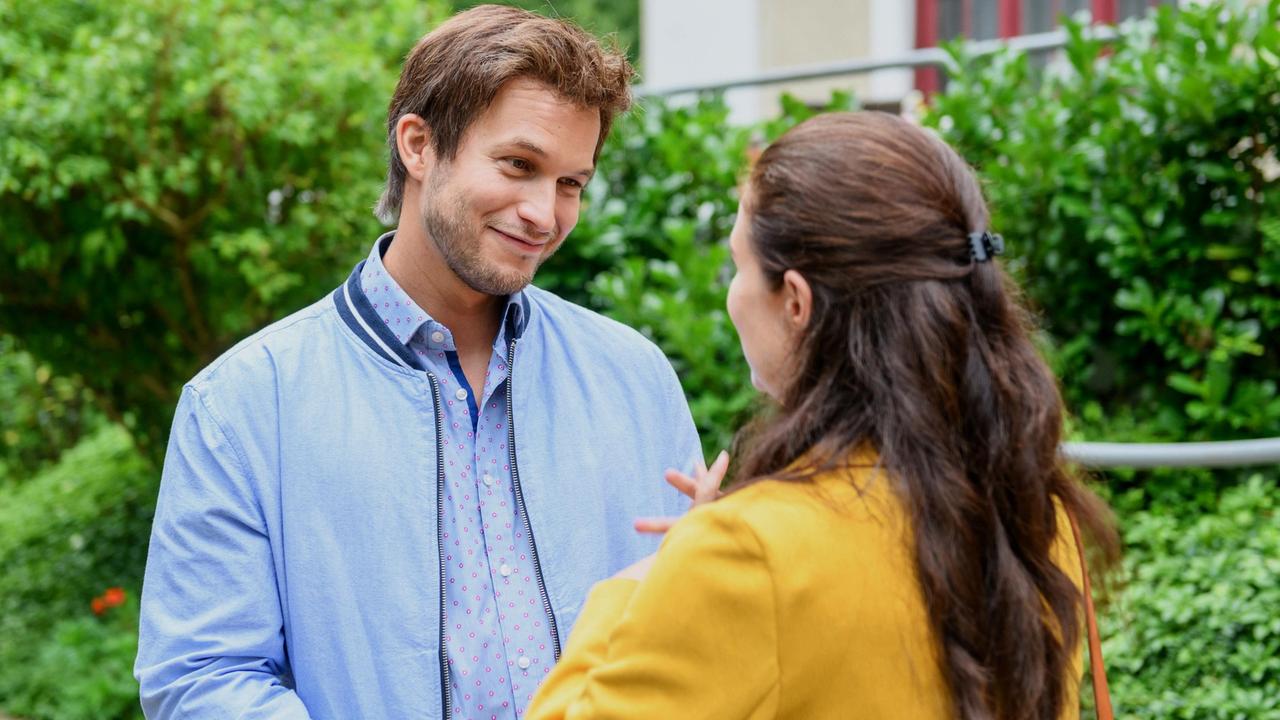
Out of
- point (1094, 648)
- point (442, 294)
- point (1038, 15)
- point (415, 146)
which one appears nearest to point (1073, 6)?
point (1038, 15)

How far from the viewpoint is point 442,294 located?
237cm

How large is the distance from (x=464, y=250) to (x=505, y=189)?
13cm

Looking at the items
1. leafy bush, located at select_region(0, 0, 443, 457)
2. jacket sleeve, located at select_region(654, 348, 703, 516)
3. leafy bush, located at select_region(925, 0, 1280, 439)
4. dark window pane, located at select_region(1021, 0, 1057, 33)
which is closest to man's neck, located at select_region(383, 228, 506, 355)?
jacket sleeve, located at select_region(654, 348, 703, 516)

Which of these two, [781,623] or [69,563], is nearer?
[781,623]

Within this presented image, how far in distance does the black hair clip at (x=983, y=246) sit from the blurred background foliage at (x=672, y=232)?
259cm

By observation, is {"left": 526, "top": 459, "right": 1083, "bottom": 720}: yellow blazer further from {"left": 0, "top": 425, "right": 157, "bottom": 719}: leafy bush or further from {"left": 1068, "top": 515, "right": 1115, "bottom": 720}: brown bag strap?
{"left": 0, "top": 425, "right": 157, "bottom": 719}: leafy bush

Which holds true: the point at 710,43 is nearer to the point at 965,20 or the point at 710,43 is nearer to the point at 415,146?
the point at 965,20

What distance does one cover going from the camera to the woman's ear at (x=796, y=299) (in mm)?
1642

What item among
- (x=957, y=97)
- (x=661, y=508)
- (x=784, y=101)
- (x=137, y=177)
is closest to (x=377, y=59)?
(x=137, y=177)

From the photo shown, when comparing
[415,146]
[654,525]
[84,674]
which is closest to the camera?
[654,525]

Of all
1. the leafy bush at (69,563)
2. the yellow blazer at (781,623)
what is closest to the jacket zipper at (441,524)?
the yellow blazer at (781,623)

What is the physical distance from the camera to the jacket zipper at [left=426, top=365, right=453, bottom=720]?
6.90ft

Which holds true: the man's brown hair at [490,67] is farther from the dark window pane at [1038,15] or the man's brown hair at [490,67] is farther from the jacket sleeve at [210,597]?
the dark window pane at [1038,15]

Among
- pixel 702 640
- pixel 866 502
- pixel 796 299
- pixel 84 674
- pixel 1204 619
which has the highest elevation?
pixel 796 299
